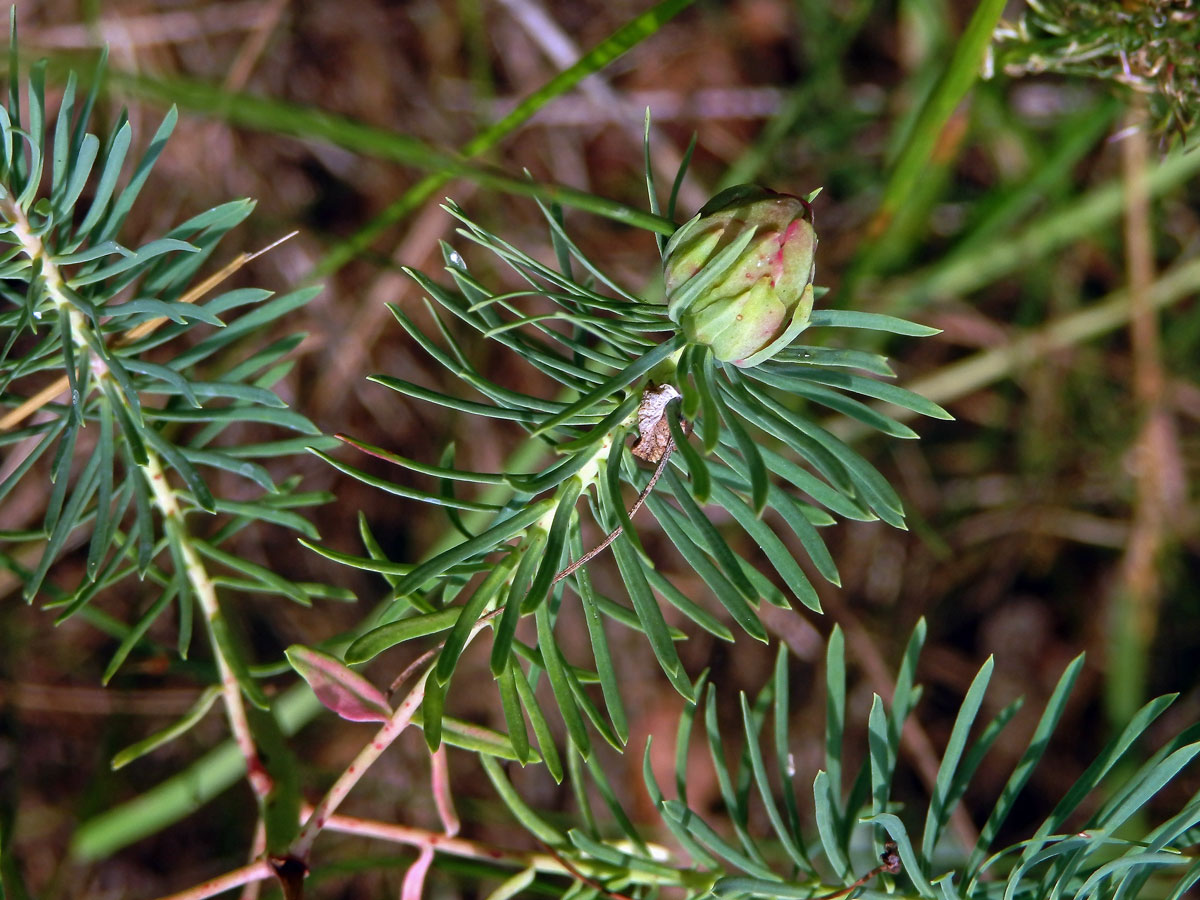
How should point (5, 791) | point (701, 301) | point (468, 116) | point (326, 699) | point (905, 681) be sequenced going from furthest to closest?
point (468, 116), point (5, 791), point (905, 681), point (326, 699), point (701, 301)

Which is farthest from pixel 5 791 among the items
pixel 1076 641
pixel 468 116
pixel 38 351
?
pixel 1076 641

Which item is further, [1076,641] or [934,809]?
[1076,641]

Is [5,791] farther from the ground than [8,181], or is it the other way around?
[8,181]

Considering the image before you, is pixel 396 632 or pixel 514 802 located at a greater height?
pixel 396 632

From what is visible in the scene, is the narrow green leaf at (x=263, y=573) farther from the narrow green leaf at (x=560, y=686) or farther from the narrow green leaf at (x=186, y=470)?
the narrow green leaf at (x=560, y=686)

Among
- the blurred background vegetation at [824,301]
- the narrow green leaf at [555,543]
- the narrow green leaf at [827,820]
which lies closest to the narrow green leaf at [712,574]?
the narrow green leaf at [555,543]

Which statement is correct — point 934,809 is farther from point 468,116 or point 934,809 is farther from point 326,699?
point 468,116

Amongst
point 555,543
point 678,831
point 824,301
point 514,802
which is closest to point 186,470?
point 555,543

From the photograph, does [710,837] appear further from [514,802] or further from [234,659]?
[234,659]
